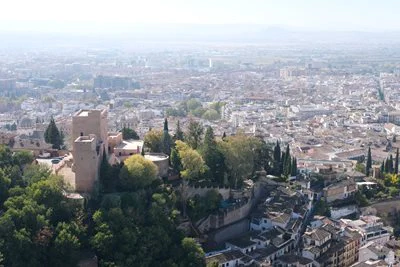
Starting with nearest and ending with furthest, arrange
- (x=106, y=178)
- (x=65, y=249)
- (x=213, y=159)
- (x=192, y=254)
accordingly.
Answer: (x=65, y=249) → (x=192, y=254) → (x=106, y=178) → (x=213, y=159)

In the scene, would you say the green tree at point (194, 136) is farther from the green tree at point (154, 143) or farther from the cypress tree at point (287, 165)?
the cypress tree at point (287, 165)

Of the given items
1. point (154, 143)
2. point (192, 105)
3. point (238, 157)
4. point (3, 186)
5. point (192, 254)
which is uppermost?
point (154, 143)

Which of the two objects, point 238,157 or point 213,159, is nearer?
point 213,159

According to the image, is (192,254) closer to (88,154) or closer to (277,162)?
(88,154)

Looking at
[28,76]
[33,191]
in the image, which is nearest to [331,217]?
[33,191]

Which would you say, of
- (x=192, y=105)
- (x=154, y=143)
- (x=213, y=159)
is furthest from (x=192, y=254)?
(x=192, y=105)

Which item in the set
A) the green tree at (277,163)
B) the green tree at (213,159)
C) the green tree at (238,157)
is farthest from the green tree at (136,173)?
the green tree at (277,163)

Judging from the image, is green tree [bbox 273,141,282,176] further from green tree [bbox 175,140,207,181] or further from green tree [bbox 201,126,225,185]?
green tree [bbox 175,140,207,181]

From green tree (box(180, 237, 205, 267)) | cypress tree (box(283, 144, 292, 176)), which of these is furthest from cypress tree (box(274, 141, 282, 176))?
green tree (box(180, 237, 205, 267))

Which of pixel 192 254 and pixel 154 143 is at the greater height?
pixel 154 143

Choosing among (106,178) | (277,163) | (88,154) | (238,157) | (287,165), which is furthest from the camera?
(277,163)
